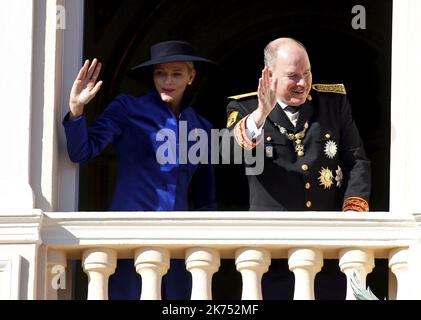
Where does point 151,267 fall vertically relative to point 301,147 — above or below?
below

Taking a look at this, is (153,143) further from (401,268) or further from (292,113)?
(401,268)

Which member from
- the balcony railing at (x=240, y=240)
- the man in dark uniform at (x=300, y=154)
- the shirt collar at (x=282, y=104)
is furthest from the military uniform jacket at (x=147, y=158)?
the balcony railing at (x=240, y=240)

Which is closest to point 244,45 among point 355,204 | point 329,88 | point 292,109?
point 329,88

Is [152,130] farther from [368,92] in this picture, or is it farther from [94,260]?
[368,92]

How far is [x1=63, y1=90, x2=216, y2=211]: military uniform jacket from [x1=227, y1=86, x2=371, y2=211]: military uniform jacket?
262mm

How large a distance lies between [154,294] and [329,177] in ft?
4.03

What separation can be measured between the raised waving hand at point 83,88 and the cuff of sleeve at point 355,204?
4.30ft

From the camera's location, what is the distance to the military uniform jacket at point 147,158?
12.7 meters

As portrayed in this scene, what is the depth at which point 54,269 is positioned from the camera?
1224 centimetres

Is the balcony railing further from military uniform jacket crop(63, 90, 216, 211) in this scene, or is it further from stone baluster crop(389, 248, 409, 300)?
military uniform jacket crop(63, 90, 216, 211)

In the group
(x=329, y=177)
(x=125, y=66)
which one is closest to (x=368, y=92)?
(x=125, y=66)

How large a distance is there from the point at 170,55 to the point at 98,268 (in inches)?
49.4

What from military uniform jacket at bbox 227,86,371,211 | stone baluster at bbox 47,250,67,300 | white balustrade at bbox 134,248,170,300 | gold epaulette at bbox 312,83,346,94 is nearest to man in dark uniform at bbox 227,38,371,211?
military uniform jacket at bbox 227,86,371,211

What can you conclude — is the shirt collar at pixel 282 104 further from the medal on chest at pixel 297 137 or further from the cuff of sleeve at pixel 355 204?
the cuff of sleeve at pixel 355 204
